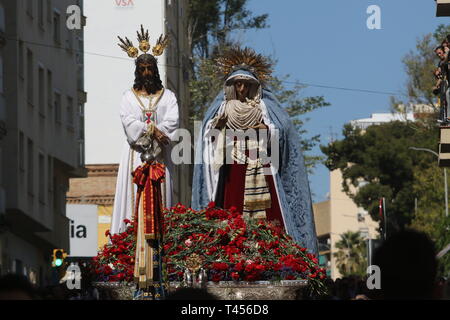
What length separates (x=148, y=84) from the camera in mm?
14281

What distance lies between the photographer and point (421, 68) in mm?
64062

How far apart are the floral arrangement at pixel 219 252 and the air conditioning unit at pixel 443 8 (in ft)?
52.5

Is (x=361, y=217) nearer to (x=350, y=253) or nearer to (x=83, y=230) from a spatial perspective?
(x=350, y=253)

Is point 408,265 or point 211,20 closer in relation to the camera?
point 408,265

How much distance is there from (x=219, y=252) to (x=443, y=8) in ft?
56.2

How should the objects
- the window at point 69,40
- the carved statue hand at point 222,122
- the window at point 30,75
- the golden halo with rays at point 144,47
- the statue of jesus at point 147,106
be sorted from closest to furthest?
the statue of jesus at point 147,106
the golden halo with rays at point 144,47
the carved statue hand at point 222,122
the window at point 30,75
the window at point 69,40

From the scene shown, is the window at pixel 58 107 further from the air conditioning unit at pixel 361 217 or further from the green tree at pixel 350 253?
the air conditioning unit at pixel 361 217

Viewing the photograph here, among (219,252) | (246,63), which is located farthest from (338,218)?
(219,252)

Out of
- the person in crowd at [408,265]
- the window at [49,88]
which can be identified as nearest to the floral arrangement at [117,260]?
the person in crowd at [408,265]

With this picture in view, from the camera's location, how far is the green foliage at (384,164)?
7694 cm

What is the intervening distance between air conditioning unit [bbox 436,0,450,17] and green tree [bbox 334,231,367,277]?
89618 mm

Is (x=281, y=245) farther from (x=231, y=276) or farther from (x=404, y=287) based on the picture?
(x=404, y=287)

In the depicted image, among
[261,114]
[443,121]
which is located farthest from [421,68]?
[261,114]

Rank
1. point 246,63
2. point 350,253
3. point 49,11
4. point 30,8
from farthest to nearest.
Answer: point 350,253 → point 49,11 → point 30,8 → point 246,63
